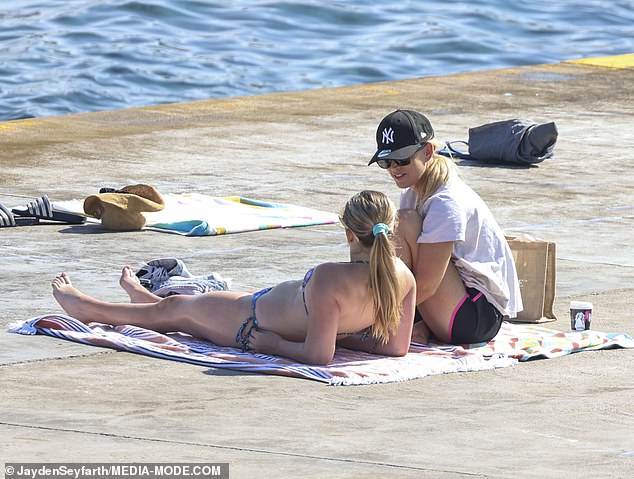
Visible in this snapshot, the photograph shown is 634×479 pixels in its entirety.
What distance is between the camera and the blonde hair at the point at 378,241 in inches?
252

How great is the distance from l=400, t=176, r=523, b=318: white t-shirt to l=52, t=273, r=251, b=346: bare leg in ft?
2.62

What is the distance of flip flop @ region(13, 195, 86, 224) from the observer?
1012 centimetres

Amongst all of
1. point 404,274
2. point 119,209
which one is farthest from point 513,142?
point 404,274

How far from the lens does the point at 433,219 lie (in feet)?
22.3

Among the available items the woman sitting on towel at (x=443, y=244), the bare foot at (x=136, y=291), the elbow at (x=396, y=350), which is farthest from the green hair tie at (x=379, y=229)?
the bare foot at (x=136, y=291)

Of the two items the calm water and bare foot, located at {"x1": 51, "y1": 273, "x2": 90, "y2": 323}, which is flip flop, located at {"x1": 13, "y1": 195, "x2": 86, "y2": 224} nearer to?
bare foot, located at {"x1": 51, "y1": 273, "x2": 90, "y2": 323}

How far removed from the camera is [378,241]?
21.0ft

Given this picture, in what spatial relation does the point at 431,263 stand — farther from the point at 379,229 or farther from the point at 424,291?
the point at 379,229

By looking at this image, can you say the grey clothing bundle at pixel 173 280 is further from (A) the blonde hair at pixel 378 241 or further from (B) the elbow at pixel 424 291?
(A) the blonde hair at pixel 378 241

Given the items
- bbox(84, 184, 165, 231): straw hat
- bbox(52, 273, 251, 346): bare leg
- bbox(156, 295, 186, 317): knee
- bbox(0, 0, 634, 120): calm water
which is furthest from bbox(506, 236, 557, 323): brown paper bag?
bbox(0, 0, 634, 120): calm water

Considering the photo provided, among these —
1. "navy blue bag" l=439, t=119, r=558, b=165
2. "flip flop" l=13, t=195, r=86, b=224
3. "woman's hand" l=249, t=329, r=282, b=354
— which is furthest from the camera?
"navy blue bag" l=439, t=119, r=558, b=165

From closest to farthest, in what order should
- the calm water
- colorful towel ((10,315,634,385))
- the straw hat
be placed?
colorful towel ((10,315,634,385)) → the straw hat → the calm water

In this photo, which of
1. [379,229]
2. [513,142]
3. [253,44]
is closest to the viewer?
[379,229]

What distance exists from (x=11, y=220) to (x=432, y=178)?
389 cm
